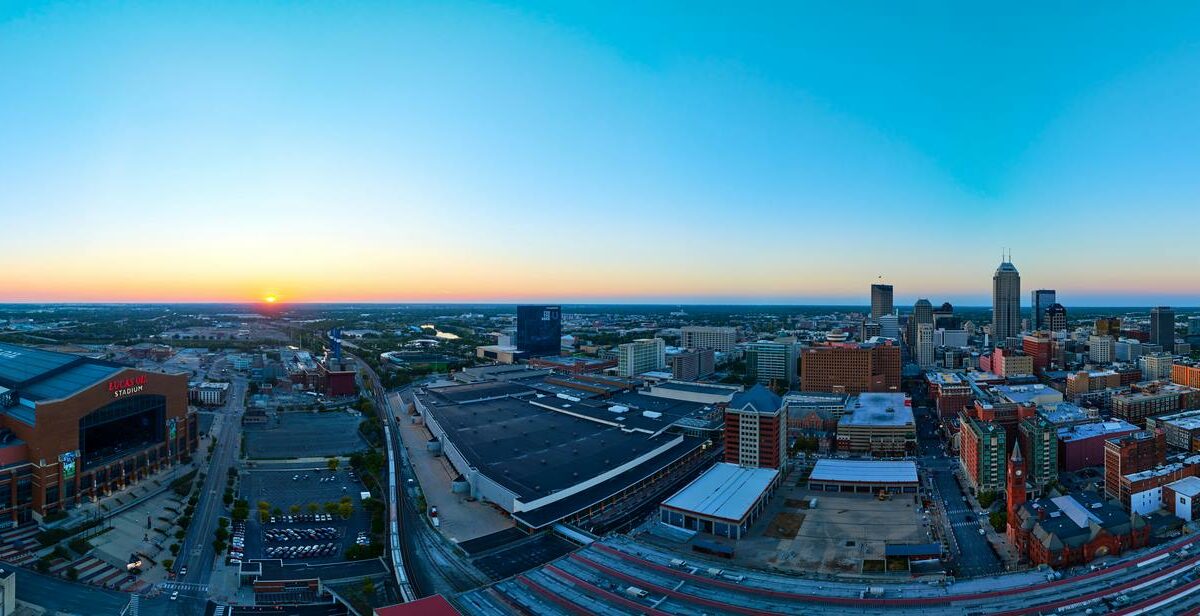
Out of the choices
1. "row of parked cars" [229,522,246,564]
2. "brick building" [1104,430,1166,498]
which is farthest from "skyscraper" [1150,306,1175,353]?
"row of parked cars" [229,522,246,564]

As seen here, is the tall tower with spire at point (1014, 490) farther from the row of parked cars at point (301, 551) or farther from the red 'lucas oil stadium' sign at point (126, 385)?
the red 'lucas oil stadium' sign at point (126, 385)

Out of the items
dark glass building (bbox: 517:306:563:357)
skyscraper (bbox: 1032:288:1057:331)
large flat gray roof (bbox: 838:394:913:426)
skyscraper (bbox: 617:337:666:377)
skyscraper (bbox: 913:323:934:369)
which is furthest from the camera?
skyscraper (bbox: 1032:288:1057:331)

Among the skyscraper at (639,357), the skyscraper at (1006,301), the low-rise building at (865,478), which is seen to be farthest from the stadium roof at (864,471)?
the skyscraper at (1006,301)

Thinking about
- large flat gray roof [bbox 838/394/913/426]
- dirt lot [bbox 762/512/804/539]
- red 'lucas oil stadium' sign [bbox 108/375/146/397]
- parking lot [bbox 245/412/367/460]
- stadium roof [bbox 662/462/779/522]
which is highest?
red 'lucas oil stadium' sign [bbox 108/375/146/397]

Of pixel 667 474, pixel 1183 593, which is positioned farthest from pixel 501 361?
pixel 1183 593

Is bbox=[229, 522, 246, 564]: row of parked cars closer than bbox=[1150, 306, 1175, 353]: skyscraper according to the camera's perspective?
Yes

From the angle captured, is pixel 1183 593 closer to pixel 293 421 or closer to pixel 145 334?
pixel 293 421

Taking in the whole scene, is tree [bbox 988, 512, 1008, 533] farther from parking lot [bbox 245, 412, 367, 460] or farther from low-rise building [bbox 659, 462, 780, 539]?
parking lot [bbox 245, 412, 367, 460]
